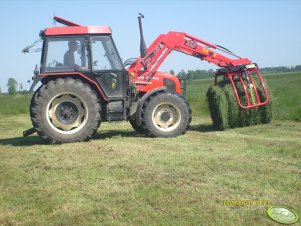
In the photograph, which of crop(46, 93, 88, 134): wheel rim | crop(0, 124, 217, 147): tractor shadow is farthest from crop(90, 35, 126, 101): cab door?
crop(0, 124, 217, 147): tractor shadow

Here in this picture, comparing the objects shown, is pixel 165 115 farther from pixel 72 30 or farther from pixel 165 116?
pixel 72 30

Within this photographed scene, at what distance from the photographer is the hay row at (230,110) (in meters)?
10.2

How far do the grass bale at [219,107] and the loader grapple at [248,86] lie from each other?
34 cm

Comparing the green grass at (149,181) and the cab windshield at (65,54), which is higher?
the cab windshield at (65,54)

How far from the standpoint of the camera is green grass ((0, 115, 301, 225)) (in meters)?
4.03

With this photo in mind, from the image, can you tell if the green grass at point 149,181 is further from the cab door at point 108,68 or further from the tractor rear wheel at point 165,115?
the cab door at point 108,68

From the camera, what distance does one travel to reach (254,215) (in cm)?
392

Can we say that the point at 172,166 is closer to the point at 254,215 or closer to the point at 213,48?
the point at 254,215

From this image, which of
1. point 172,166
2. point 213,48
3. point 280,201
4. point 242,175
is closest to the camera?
point 280,201

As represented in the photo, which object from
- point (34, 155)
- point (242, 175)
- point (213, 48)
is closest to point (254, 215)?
point (242, 175)

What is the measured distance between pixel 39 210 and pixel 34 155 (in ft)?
10.5

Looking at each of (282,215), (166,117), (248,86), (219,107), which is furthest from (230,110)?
(282,215)

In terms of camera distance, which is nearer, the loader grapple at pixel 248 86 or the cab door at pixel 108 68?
the cab door at pixel 108 68

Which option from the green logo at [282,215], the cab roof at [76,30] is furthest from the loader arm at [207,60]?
the green logo at [282,215]
